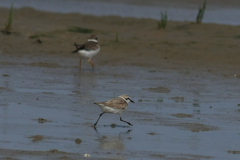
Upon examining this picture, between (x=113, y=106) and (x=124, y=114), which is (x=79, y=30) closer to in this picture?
(x=124, y=114)

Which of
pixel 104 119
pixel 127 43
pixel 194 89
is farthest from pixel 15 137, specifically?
pixel 127 43

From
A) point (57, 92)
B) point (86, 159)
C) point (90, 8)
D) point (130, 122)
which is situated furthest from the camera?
point (90, 8)

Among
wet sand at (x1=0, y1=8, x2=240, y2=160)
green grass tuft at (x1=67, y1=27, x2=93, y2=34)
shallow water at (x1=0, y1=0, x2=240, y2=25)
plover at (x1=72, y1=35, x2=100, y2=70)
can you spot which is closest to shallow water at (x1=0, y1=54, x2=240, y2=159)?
wet sand at (x1=0, y1=8, x2=240, y2=160)

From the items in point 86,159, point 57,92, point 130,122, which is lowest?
point 86,159

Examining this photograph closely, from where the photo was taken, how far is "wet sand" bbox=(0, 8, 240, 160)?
8398 millimetres

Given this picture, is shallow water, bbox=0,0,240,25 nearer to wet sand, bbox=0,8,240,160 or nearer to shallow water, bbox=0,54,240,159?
wet sand, bbox=0,8,240,160

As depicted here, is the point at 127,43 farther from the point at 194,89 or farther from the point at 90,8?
the point at 90,8

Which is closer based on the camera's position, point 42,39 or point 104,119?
point 104,119

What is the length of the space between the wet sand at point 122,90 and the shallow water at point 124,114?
16 millimetres

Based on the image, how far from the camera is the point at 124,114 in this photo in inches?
435

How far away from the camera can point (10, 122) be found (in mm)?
9547

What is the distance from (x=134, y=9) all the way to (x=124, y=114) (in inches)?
961

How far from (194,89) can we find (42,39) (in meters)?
9.01

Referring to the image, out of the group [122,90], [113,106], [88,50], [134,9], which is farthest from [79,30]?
[113,106]
